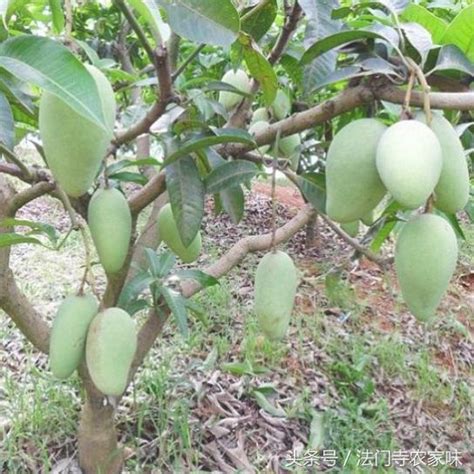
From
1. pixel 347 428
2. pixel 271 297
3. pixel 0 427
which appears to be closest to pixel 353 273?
pixel 347 428

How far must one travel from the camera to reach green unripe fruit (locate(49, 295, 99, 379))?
0.72 meters

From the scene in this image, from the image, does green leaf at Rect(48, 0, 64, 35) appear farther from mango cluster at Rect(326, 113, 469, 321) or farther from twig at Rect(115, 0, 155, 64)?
mango cluster at Rect(326, 113, 469, 321)

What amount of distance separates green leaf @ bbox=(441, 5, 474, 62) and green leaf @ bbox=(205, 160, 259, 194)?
0.30 metres

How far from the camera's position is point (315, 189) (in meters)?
0.79

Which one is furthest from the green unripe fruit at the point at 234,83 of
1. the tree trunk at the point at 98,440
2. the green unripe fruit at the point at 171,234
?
the tree trunk at the point at 98,440

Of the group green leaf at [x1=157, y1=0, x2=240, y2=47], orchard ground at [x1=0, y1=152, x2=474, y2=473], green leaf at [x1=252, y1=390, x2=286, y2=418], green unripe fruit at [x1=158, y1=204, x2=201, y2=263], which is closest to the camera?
green leaf at [x1=157, y1=0, x2=240, y2=47]

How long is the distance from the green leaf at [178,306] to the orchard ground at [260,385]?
17cm

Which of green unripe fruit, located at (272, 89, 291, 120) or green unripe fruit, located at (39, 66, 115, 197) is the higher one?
green unripe fruit, located at (39, 66, 115, 197)

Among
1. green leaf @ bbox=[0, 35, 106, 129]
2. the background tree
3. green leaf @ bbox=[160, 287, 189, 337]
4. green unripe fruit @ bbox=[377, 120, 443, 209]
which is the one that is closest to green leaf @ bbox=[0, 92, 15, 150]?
the background tree

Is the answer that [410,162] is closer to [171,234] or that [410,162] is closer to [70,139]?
[70,139]

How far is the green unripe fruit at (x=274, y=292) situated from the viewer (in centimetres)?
73

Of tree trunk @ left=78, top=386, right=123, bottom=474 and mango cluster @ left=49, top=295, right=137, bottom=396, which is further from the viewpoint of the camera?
tree trunk @ left=78, top=386, right=123, bottom=474

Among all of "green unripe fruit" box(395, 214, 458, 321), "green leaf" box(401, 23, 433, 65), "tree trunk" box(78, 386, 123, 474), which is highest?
"green leaf" box(401, 23, 433, 65)

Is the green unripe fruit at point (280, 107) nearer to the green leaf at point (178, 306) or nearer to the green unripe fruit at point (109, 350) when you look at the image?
the green leaf at point (178, 306)
